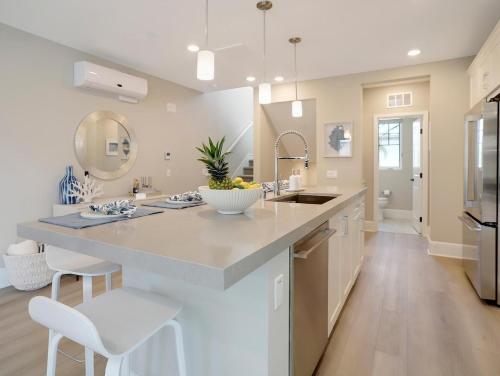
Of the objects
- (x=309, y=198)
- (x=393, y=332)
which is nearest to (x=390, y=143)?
(x=309, y=198)

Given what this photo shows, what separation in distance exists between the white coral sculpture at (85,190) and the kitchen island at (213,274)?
2295 mm

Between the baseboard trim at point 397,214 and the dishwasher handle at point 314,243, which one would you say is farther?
the baseboard trim at point 397,214

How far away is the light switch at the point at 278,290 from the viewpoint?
108 cm

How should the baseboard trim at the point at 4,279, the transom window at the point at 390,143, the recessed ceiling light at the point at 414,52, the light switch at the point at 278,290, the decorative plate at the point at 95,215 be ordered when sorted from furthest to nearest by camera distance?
1. the transom window at the point at 390,143
2. the recessed ceiling light at the point at 414,52
3. the baseboard trim at the point at 4,279
4. the decorative plate at the point at 95,215
5. the light switch at the point at 278,290

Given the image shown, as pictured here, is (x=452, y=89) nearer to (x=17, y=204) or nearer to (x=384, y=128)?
(x=384, y=128)

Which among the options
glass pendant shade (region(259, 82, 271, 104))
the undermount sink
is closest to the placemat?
the undermount sink

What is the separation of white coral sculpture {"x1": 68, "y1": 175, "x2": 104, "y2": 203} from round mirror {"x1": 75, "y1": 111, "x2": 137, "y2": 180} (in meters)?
0.27

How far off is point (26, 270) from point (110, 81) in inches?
89.8

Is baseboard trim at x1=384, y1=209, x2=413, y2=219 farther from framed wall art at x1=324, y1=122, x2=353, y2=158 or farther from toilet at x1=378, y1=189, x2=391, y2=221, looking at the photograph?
framed wall art at x1=324, y1=122, x2=353, y2=158

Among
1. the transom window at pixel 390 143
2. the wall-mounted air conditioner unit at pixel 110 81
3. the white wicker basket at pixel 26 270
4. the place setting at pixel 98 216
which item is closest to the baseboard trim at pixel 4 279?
the white wicker basket at pixel 26 270

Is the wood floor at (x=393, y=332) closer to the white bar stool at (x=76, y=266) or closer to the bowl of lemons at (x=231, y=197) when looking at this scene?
the white bar stool at (x=76, y=266)

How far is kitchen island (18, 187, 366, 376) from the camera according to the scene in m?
0.84

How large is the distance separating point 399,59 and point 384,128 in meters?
3.14

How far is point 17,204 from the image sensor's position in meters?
3.04
